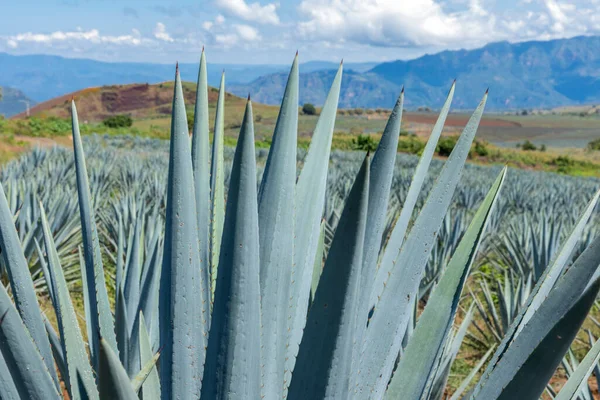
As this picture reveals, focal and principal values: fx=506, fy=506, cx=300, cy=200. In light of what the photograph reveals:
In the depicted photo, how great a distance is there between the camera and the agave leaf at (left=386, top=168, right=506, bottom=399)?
2.69 ft

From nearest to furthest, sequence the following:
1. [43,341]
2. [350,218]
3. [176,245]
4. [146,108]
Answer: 1. [350,218]
2. [176,245]
3. [43,341]
4. [146,108]

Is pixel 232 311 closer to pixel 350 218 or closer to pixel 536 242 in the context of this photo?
pixel 350 218

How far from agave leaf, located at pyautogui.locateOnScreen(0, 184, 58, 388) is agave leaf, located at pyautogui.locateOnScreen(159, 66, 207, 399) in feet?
0.74

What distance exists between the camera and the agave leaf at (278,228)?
0.78 meters

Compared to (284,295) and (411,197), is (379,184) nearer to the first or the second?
(411,197)

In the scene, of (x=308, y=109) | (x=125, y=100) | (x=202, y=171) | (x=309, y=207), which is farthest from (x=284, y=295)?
(x=125, y=100)

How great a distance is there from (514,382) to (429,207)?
0.31 meters

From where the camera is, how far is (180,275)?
747 millimetres

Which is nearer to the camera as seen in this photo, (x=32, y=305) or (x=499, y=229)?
(x=32, y=305)

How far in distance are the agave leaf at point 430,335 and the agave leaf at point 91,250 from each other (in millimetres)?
497

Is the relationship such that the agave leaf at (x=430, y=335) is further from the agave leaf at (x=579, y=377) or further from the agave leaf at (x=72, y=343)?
the agave leaf at (x=72, y=343)

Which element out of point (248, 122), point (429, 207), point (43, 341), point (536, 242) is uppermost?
point (248, 122)

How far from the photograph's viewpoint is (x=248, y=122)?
585 mm

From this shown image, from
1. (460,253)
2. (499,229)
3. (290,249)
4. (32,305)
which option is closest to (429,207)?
(460,253)
